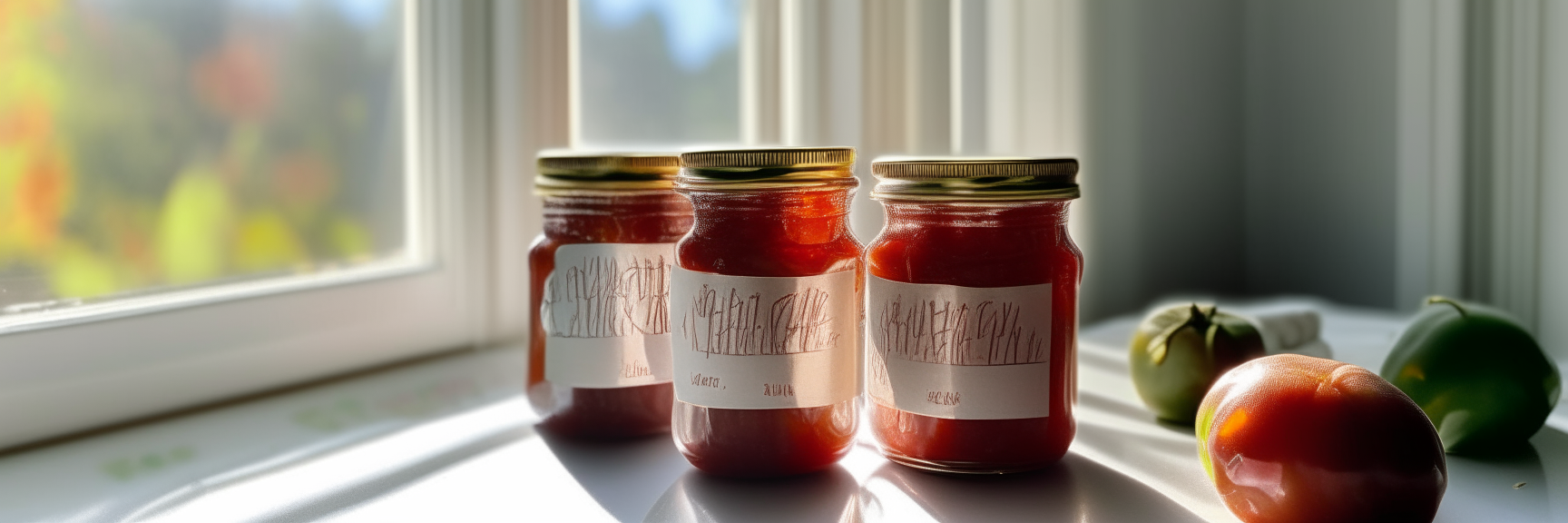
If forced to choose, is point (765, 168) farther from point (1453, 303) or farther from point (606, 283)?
point (1453, 303)

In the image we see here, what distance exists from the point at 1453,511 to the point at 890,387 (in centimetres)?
33

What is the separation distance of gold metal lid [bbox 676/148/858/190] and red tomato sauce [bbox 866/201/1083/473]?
57 mm

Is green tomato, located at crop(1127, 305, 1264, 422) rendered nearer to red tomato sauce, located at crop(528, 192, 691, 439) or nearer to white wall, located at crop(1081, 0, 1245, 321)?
red tomato sauce, located at crop(528, 192, 691, 439)

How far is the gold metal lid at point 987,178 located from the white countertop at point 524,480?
178 mm

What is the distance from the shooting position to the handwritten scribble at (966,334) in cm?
60

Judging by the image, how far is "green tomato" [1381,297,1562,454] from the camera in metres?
0.68

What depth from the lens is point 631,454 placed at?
0.70 m

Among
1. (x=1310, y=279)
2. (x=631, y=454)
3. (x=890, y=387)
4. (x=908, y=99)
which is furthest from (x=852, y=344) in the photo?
(x=1310, y=279)

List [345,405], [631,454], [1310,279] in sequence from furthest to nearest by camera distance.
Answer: [1310,279] < [345,405] < [631,454]

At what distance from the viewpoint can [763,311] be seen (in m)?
0.60

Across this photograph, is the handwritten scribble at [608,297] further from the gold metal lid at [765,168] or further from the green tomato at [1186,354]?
the green tomato at [1186,354]

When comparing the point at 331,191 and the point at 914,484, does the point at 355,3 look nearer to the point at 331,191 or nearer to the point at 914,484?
the point at 331,191

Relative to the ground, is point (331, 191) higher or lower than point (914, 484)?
higher

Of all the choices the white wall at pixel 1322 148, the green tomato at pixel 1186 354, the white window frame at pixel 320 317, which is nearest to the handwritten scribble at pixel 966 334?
the green tomato at pixel 1186 354
